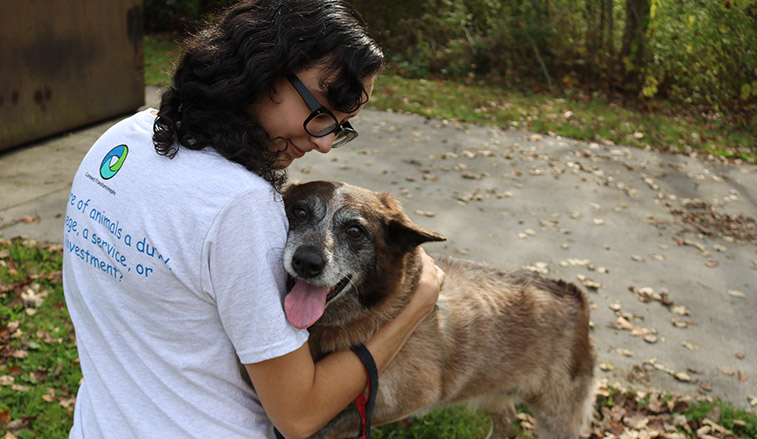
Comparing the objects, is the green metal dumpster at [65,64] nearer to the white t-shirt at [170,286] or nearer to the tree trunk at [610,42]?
the white t-shirt at [170,286]

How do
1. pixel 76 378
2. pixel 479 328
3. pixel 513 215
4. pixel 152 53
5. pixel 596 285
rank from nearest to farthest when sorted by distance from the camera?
pixel 479 328
pixel 76 378
pixel 596 285
pixel 513 215
pixel 152 53

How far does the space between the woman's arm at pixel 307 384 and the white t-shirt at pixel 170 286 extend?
0.07 meters

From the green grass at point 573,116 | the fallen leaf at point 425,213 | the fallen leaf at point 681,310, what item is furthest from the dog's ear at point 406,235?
the green grass at point 573,116

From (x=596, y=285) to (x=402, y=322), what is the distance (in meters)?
3.72

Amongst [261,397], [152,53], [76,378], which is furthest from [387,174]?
[152,53]

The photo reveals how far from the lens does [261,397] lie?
1669 mm

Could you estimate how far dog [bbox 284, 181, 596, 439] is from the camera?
7.88 feet

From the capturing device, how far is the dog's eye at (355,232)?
2.49 metres

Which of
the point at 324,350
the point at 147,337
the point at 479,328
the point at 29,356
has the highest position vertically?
the point at 147,337

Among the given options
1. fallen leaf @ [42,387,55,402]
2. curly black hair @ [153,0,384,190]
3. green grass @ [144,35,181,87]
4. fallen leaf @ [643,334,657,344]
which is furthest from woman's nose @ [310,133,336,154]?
green grass @ [144,35,181,87]

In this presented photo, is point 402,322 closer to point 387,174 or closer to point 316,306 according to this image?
point 316,306

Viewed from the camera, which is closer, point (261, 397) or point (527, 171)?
point (261, 397)

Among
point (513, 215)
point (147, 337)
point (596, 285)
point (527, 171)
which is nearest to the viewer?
point (147, 337)

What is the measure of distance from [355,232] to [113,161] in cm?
108
